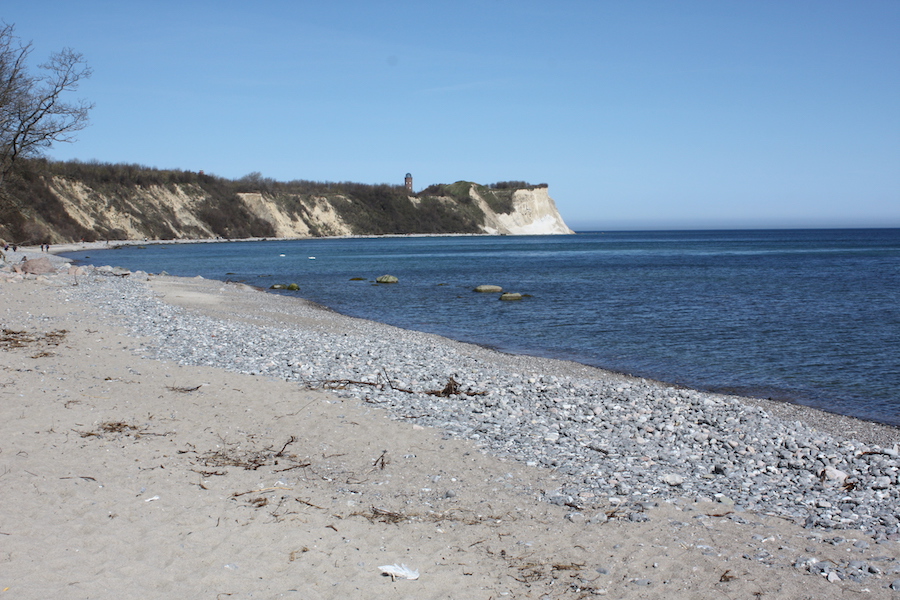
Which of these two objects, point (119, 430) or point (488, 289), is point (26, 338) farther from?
point (488, 289)

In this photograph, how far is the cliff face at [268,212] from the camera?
9581 centimetres

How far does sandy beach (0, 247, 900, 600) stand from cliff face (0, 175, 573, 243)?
2852 inches

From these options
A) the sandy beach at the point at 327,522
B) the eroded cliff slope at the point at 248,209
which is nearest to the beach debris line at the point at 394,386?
the sandy beach at the point at 327,522

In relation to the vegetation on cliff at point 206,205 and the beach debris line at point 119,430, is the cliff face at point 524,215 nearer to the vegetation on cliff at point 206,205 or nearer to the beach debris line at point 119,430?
the vegetation on cliff at point 206,205

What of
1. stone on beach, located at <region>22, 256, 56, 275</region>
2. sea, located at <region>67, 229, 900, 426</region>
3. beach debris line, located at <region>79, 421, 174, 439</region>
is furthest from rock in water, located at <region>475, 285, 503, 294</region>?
beach debris line, located at <region>79, 421, 174, 439</region>

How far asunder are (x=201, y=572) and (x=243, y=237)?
128265 millimetres

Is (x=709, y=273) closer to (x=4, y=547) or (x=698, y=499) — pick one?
(x=698, y=499)

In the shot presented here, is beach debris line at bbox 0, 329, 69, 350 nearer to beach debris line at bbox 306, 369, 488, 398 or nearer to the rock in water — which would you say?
beach debris line at bbox 306, 369, 488, 398

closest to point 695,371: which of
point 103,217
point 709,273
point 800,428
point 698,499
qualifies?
point 800,428

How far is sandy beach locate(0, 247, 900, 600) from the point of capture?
5.24 meters

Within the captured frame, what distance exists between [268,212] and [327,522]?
444 ft

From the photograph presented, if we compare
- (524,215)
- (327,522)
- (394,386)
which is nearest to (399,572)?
(327,522)

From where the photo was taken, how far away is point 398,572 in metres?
5.38

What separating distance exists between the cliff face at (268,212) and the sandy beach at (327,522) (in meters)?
72.4
